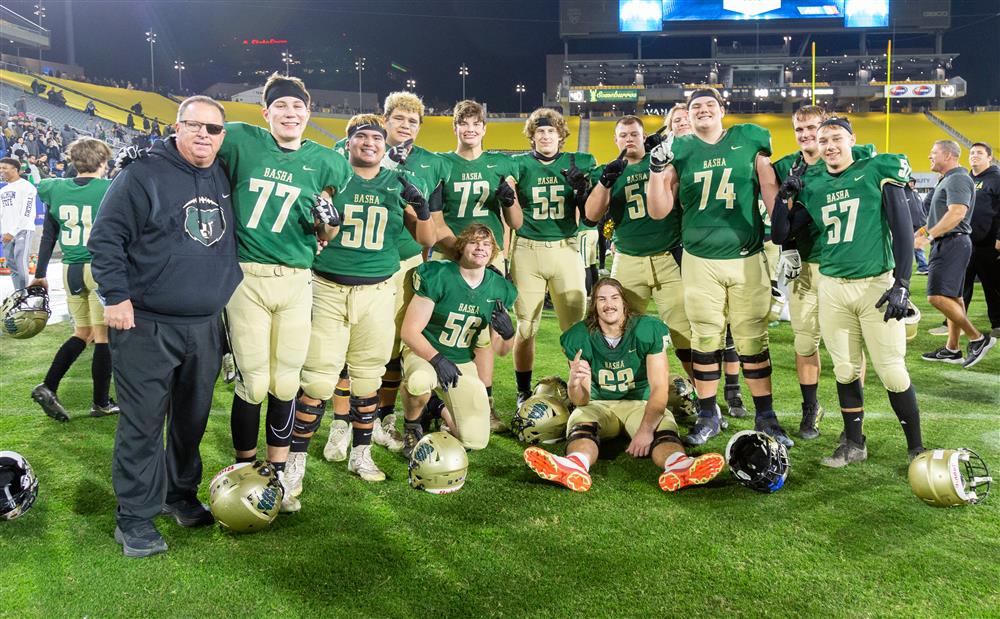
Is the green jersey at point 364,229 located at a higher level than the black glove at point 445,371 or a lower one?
higher

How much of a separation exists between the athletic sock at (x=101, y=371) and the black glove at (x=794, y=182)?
4501 millimetres

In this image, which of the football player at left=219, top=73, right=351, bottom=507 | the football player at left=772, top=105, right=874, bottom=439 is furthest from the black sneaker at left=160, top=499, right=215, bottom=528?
the football player at left=772, top=105, right=874, bottom=439

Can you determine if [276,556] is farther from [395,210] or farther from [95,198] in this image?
[95,198]

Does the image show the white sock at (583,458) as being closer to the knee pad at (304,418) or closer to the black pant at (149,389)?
the knee pad at (304,418)

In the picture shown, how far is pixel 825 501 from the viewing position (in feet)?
11.3

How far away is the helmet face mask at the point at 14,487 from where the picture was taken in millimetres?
3121

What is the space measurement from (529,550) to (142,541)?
1.63 metres

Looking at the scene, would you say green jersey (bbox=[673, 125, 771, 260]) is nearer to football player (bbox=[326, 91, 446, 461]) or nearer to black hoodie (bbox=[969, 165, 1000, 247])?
football player (bbox=[326, 91, 446, 461])

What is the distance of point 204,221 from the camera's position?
298 cm

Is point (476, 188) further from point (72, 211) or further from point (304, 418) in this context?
point (72, 211)

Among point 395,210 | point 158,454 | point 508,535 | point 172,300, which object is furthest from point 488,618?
point 395,210

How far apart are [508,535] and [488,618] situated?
0.66 meters

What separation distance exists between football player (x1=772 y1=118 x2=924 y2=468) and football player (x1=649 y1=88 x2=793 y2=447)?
313 mm

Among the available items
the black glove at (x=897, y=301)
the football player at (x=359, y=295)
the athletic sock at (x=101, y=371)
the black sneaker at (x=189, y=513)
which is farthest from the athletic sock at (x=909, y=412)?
the athletic sock at (x=101, y=371)
